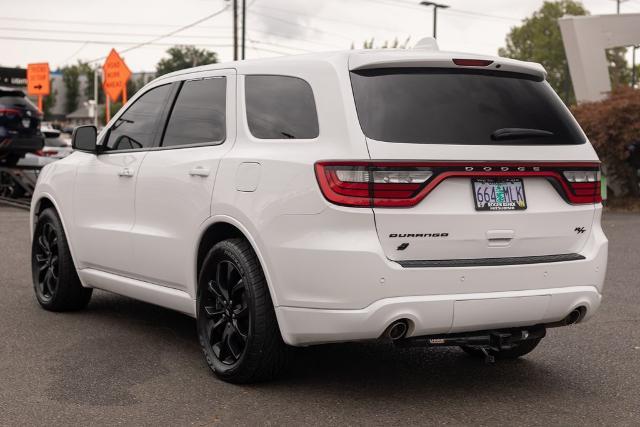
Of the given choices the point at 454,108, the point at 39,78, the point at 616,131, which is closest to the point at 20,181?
the point at 39,78

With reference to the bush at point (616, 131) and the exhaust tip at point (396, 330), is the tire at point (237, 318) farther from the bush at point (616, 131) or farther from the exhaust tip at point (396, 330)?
the bush at point (616, 131)

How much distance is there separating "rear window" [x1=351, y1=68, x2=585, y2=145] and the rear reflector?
0.03m

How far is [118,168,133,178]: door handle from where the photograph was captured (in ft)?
20.6

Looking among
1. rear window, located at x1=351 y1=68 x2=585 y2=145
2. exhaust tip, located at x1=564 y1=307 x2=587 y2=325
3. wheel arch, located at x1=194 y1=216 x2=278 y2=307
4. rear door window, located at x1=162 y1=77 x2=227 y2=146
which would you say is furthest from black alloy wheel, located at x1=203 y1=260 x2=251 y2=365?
exhaust tip, located at x1=564 y1=307 x2=587 y2=325

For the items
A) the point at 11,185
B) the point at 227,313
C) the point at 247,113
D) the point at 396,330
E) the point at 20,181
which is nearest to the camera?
the point at 396,330

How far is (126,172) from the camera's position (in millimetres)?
6320

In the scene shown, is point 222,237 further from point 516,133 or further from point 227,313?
point 516,133

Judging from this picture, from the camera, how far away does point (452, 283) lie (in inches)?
180

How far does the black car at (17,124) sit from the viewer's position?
19.4 meters

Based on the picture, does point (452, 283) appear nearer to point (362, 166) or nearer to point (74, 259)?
point (362, 166)

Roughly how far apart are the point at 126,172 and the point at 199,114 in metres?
0.81

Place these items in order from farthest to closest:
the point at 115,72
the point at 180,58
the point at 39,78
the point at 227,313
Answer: the point at 180,58 → the point at 39,78 → the point at 115,72 → the point at 227,313

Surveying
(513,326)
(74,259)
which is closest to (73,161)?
(74,259)

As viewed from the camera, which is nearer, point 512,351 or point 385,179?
point 385,179
